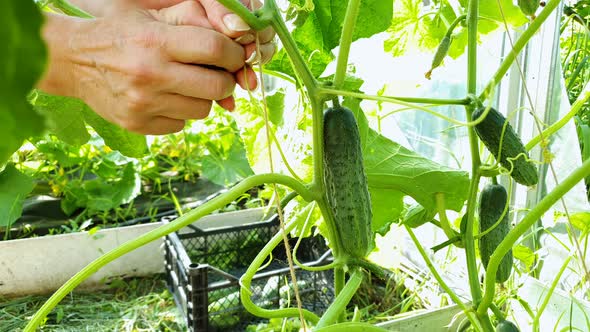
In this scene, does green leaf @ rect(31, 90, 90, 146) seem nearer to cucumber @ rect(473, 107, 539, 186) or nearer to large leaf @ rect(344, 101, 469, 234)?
large leaf @ rect(344, 101, 469, 234)

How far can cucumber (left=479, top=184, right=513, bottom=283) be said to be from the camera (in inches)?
38.8

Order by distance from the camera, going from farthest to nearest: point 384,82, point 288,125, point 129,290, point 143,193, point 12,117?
point 143,193 < point 129,290 < point 384,82 < point 288,125 < point 12,117

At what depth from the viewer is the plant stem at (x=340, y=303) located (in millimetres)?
784

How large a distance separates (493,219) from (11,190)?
6.32ft

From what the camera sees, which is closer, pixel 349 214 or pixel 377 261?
pixel 349 214

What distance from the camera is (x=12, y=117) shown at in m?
0.19

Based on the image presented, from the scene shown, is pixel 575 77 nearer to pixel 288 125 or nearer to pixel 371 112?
pixel 371 112

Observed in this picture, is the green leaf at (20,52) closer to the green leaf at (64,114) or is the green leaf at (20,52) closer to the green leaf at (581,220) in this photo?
the green leaf at (64,114)

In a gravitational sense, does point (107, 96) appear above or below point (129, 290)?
above

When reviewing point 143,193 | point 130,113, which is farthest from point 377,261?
point 143,193

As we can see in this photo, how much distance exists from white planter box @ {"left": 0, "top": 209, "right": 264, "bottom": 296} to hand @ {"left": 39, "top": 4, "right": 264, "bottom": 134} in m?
1.72

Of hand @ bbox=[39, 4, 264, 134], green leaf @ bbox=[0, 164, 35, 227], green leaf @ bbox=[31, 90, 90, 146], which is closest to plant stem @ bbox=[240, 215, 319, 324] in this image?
hand @ bbox=[39, 4, 264, 134]

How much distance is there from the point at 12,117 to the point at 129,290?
7.79ft

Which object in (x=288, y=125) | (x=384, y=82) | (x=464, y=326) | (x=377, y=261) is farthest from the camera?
(x=377, y=261)
